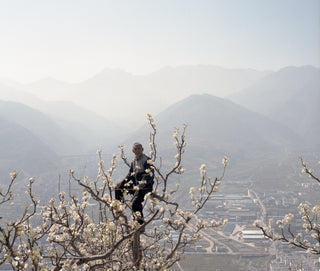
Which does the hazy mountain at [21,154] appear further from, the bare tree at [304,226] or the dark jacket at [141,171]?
the bare tree at [304,226]

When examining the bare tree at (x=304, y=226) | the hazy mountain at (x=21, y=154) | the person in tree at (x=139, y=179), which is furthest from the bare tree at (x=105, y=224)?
the hazy mountain at (x=21, y=154)

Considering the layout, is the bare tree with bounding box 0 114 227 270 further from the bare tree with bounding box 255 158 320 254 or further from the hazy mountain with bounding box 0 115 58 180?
the hazy mountain with bounding box 0 115 58 180

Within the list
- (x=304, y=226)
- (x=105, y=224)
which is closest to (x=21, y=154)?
(x=105, y=224)

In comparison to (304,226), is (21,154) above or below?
below

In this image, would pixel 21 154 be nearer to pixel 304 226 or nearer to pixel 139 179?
pixel 139 179

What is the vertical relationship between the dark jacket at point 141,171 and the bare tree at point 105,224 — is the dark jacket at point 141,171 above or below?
above

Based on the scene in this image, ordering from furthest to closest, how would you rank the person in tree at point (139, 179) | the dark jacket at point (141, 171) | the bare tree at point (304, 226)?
the bare tree at point (304, 226)
the dark jacket at point (141, 171)
the person in tree at point (139, 179)

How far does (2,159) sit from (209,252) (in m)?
110

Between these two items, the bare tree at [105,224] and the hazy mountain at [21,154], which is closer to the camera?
the bare tree at [105,224]

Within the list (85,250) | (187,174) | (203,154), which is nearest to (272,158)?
(203,154)

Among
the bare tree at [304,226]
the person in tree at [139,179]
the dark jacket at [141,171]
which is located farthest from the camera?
the bare tree at [304,226]

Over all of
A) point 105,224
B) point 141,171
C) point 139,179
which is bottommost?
point 105,224

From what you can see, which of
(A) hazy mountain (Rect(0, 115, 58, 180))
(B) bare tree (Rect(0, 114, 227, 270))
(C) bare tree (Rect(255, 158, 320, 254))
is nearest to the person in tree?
(B) bare tree (Rect(0, 114, 227, 270))

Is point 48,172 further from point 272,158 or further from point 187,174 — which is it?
point 272,158
